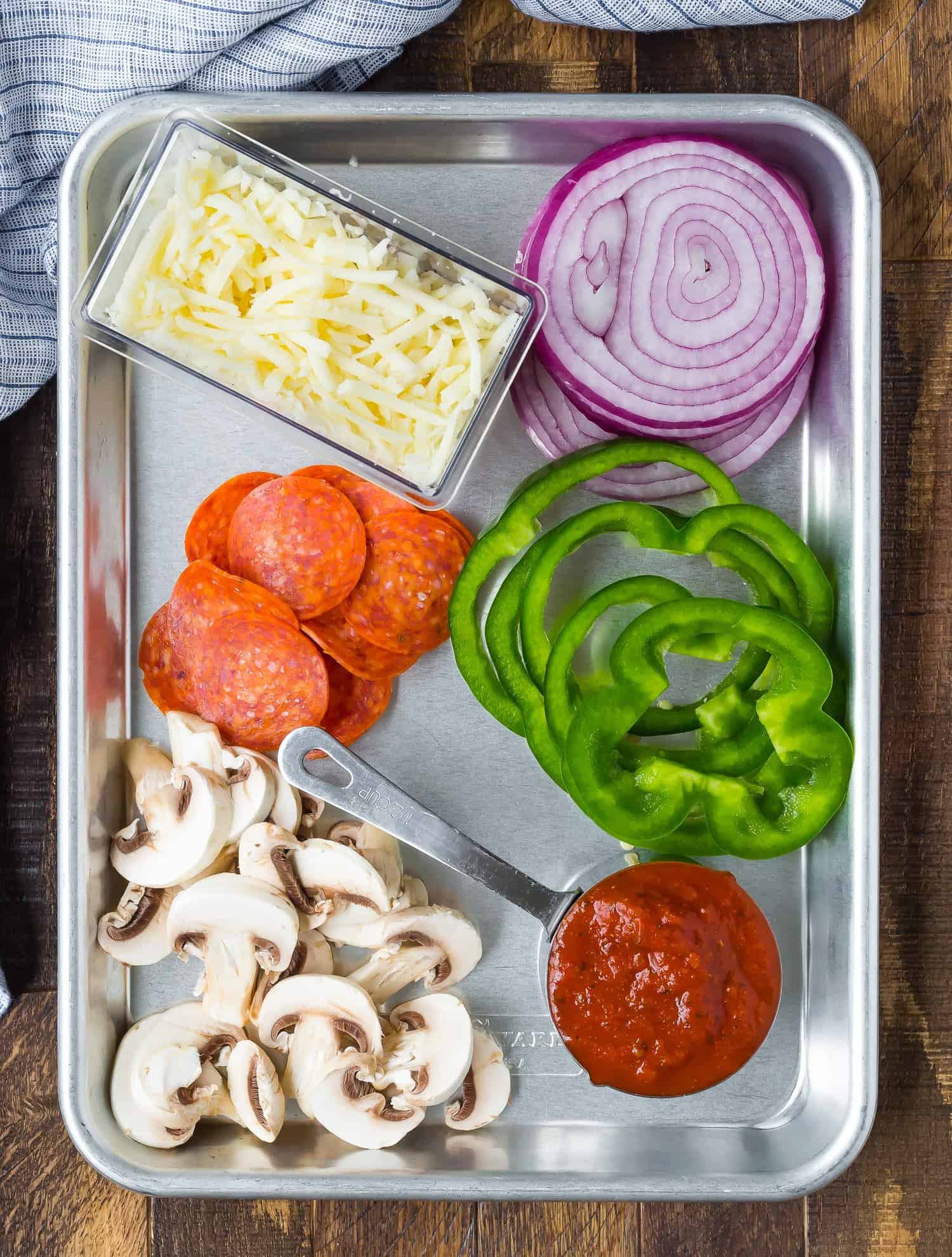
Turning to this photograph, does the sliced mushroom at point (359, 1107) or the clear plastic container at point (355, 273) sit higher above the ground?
the clear plastic container at point (355, 273)

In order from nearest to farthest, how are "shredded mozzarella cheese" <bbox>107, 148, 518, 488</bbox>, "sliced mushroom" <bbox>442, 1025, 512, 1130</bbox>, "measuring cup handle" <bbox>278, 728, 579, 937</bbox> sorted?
"shredded mozzarella cheese" <bbox>107, 148, 518, 488</bbox>, "measuring cup handle" <bbox>278, 728, 579, 937</bbox>, "sliced mushroom" <bbox>442, 1025, 512, 1130</bbox>

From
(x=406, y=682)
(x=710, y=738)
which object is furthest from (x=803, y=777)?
(x=406, y=682)

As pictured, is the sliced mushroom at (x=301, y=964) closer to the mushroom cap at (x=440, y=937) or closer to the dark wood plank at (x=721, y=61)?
the mushroom cap at (x=440, y=937)

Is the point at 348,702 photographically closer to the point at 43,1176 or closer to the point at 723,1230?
the point at 43,1176

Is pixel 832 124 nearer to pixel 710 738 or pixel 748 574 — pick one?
pixel 748 574

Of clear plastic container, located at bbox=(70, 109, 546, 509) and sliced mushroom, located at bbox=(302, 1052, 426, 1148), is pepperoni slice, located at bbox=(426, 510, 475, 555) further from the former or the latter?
sliced mushroom, located at bbox=(302, 1052, 426, 1148)

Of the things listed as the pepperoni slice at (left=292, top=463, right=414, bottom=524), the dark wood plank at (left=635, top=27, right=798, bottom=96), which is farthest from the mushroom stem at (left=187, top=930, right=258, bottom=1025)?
the dark wood plank at (left=635, top=27, right=798, bottom=96)

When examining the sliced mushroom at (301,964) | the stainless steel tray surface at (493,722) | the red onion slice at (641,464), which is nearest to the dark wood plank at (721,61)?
the stainless steel tray surface at (493,722)
